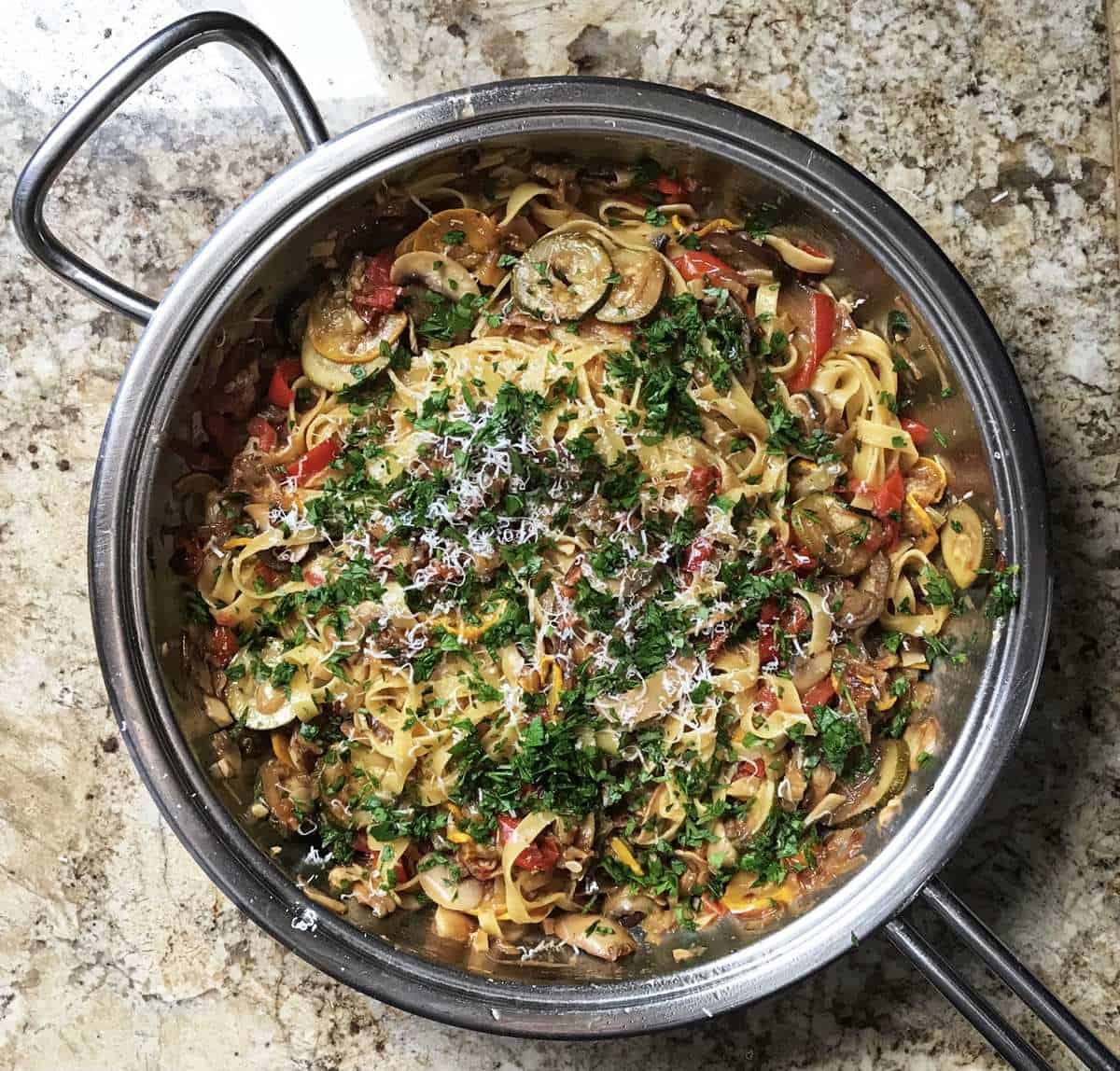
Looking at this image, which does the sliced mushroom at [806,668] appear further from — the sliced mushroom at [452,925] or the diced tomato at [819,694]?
the sliced mushroom at [452,925]

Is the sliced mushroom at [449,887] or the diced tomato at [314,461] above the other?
the diced tomato at [314,461]

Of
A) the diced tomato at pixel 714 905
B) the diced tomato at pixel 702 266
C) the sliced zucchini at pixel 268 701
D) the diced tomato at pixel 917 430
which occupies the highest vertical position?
the diced tomato at pixel 702 266

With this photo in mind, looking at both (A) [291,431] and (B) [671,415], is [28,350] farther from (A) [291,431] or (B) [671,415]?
(B) [671,415]

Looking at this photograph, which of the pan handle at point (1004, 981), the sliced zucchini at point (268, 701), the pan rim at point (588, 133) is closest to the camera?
the pan handle at point (1004, 981)

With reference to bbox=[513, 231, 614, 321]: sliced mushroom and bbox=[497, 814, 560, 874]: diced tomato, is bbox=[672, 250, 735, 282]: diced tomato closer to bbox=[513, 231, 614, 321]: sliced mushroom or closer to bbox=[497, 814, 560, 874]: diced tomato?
bbox=[513, 231, 614, 321]: sliced mushroom

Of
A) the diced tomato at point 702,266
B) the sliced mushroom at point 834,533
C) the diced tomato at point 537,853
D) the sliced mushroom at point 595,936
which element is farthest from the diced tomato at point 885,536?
the sliced mushroom at point 595,936
